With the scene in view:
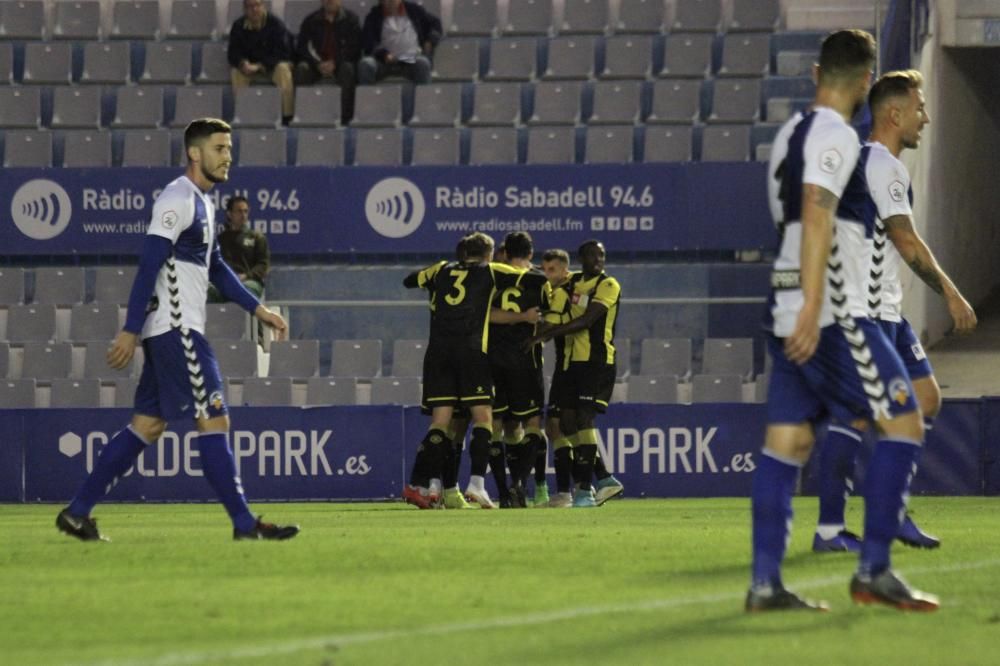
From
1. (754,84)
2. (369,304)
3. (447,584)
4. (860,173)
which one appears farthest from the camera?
(754,84)

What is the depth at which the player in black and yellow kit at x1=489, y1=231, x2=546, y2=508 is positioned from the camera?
15.9 metres

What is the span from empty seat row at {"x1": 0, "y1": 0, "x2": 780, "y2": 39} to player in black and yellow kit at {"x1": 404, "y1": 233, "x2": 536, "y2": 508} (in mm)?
7956

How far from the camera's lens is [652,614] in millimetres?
6227

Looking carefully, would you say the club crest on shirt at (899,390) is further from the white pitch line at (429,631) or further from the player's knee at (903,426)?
the white pitch line at (429,631)

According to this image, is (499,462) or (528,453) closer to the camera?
(499,462)

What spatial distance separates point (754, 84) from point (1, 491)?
29.8 ft

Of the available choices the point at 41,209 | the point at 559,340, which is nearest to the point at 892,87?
the point at 559,340

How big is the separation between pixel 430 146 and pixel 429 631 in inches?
627

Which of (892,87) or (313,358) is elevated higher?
A: (892,87)

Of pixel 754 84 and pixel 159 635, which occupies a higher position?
pixel 754 84

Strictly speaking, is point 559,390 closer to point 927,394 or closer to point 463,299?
point 463,299

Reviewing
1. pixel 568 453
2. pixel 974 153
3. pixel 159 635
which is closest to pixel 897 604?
pixel 159 635

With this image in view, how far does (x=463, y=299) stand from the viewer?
15.4m

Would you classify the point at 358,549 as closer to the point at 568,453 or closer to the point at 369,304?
the point at 568,453
